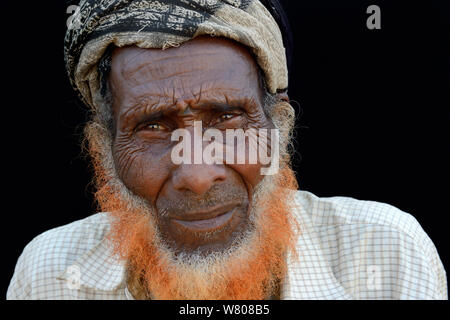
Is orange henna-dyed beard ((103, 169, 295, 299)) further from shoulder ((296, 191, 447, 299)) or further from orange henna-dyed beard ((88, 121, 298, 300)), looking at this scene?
shoulder ((296, 191, 447, 299))

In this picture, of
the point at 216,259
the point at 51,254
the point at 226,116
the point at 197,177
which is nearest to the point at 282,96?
the point at 226,116

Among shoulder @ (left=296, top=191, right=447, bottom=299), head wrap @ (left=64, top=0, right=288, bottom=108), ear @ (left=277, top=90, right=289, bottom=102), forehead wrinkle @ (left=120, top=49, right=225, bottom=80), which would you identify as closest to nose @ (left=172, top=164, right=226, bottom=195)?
forehead wrinkle @ (left=120, top=49, right=225, bottom=80)

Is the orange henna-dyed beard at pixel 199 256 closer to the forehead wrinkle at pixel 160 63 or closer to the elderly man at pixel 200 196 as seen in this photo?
the elderly man at pixel 200 196

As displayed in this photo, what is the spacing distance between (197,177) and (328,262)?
2.83 feet

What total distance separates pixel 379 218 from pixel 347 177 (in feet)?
4.07

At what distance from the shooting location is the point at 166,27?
1934 mm

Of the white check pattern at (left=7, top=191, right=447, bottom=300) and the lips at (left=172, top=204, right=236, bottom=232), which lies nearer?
the lips at (left=172, top=204, right=236, bottom=232)

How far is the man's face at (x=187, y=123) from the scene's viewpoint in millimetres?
1906

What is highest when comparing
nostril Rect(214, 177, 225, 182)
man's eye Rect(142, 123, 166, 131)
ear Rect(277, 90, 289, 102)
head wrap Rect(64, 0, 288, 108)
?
head wrap Rect(64, 0, 288, 108)

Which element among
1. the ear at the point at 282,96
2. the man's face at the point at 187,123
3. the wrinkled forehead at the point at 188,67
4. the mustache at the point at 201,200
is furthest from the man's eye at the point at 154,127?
the ear at the point at 282,96

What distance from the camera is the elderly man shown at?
1.94m
